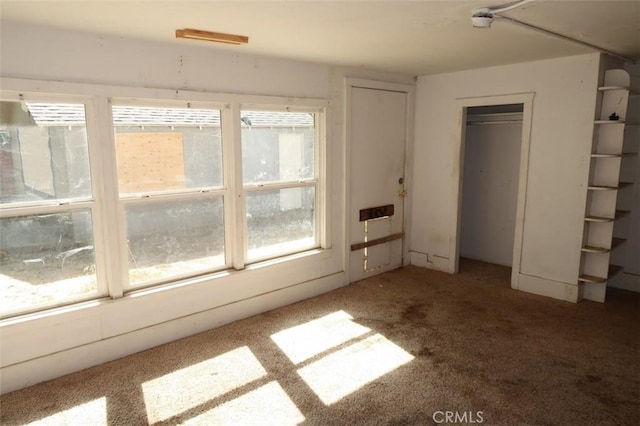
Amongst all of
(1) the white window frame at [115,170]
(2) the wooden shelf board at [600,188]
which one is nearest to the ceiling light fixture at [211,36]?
(1) the white window frame at [115,170]

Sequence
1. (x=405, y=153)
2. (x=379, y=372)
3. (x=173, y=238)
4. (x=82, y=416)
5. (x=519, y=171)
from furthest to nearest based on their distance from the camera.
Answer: (x=405, y=153) < (x=519, y=171) < (x=173, y=238) < (x=379, y=372) < (x=82, y=416)

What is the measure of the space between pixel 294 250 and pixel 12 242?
224cm

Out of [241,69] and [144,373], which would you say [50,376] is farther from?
[241,69]

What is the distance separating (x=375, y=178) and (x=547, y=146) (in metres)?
1.70

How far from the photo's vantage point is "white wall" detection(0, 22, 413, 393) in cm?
263

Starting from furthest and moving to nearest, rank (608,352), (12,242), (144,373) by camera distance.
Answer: (608,352)
(144,373)
(12,242)

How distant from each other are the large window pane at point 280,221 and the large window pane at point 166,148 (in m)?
0.48

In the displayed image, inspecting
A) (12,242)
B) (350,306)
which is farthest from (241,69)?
(350,306)

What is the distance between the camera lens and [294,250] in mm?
4113

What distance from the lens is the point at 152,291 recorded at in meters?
3.18

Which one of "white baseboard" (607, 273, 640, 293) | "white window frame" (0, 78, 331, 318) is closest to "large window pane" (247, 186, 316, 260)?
"white window frame" (0, 78, 331, 318)

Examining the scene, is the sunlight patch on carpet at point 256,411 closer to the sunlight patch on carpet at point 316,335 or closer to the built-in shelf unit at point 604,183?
the sunlight patch on carpet at point 316,335

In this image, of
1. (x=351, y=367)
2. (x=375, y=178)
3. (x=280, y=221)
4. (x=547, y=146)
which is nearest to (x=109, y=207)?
(x=280, y=221)

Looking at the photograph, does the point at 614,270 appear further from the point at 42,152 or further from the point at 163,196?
the point at 42,152
